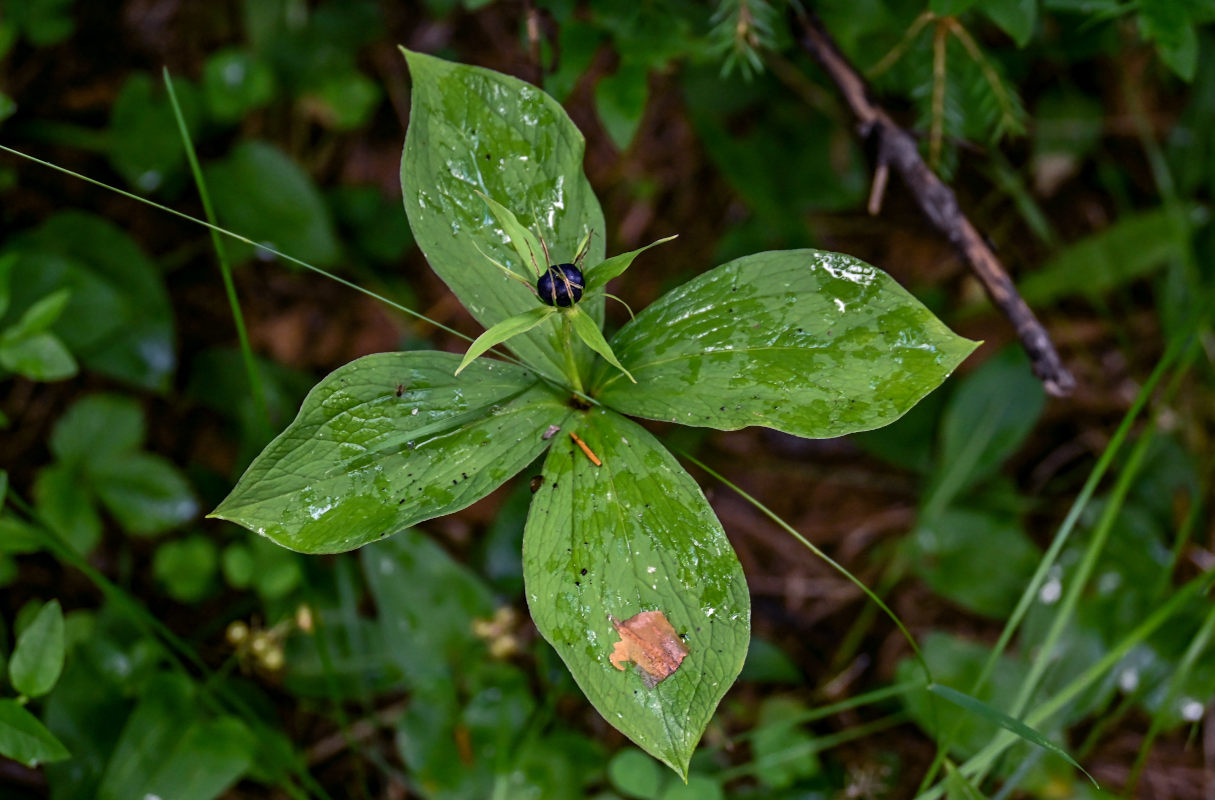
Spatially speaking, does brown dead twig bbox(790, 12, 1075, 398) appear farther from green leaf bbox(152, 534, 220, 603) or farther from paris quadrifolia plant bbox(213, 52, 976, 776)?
green leaf bbox(152, 534, 220, 603)

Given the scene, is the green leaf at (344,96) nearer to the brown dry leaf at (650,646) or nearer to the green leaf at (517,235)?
the green leaf at (517,235)

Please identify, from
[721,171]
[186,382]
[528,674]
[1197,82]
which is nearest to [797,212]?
[721,171]

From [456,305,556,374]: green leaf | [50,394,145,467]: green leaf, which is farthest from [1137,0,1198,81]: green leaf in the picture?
[50,394,145,467]: green leaf

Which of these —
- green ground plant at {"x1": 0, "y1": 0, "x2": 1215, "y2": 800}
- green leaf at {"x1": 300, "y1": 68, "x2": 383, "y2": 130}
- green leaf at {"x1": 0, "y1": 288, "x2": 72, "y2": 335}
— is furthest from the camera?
green leaf at {"x1": 300, "y1": 68, "x2": 383, "y2": 130}

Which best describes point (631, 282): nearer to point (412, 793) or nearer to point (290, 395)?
point (290, 395)

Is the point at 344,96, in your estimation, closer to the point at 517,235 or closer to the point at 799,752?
the point at 517,235
